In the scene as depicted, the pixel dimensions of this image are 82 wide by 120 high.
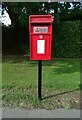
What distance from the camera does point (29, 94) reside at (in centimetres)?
634

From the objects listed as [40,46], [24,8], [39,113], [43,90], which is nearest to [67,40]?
[24,8]

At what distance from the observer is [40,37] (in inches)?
231

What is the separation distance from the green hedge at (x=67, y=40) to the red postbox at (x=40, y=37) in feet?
29.9

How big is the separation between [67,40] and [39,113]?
33.4 ft

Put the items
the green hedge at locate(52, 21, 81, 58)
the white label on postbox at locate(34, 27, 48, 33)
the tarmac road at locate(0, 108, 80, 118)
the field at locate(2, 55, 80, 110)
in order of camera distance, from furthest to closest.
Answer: the green hedge at locate(52, 21, 81, 58) → the white label on postbox at locate(34, 27, 48, 33) → the field at locate(2, 55, 80, 110) → the tarmac road at locate(0, 108, 80, 118)

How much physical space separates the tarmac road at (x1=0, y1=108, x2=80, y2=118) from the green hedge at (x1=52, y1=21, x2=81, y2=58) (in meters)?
9.81

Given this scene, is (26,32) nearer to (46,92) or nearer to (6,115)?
Answer: (46,92)

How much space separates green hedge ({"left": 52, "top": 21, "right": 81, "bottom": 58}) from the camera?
14.9 metres

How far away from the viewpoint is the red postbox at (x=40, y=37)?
5759mm

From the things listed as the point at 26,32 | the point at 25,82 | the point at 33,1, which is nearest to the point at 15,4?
the point at 33,1

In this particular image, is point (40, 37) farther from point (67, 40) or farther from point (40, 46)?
point (67, 40)

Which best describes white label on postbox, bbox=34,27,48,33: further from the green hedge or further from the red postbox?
the green hedge

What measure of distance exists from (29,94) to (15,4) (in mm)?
7442

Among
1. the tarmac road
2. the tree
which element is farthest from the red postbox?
the tree
